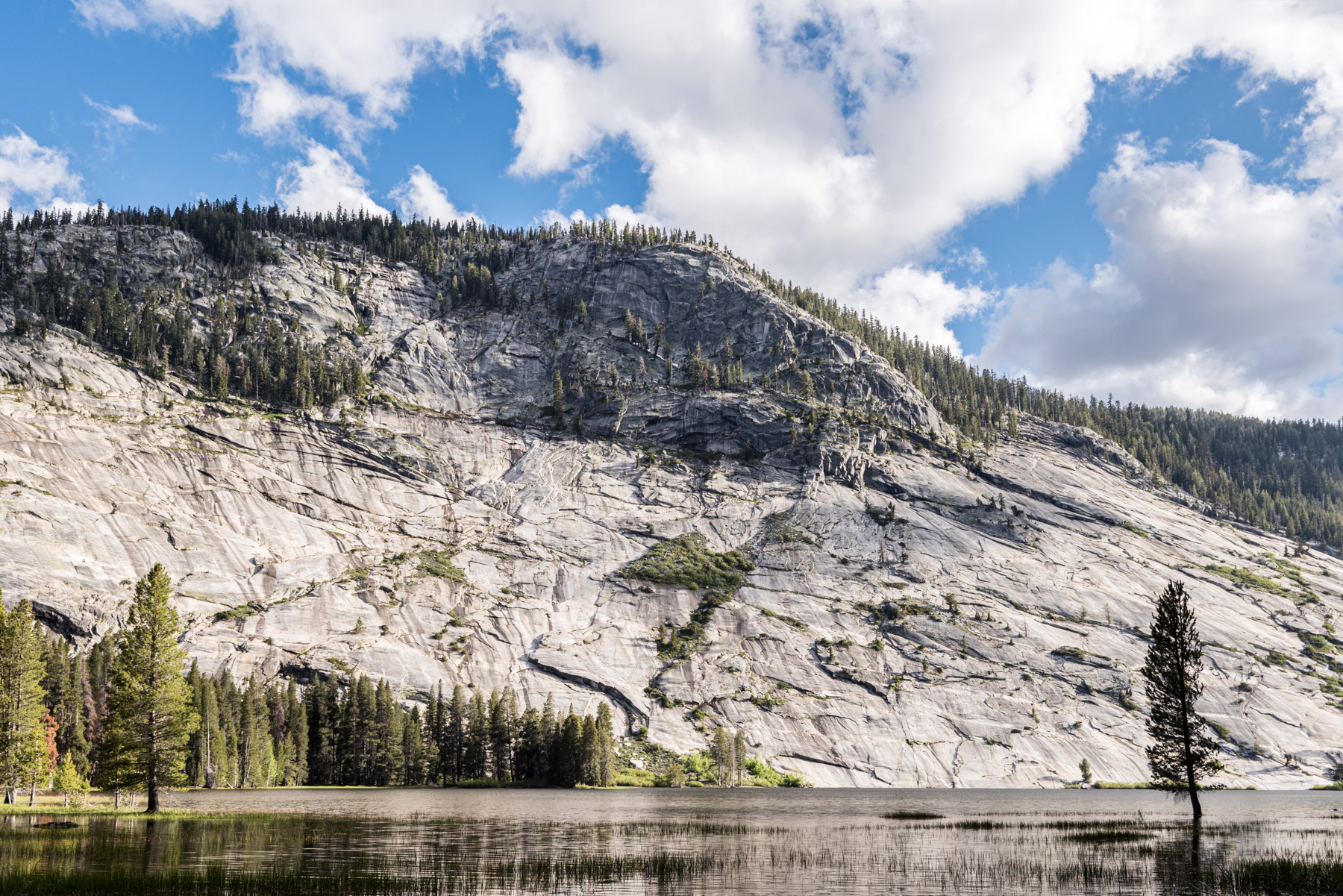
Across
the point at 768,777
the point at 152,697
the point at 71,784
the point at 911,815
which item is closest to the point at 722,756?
the point at 768,777

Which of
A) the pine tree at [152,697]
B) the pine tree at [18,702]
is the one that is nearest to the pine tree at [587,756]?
the pine tree at [152,697]

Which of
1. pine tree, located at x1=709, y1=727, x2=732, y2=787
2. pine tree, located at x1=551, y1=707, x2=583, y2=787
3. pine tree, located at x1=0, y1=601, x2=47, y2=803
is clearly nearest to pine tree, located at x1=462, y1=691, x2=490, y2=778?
pine tree, located at x1=551, y1=707, x2=583, y2=787

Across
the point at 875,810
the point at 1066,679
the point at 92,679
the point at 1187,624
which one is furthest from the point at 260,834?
the point at 1066,679

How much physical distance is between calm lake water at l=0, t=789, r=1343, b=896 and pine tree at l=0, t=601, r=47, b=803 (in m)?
9.04

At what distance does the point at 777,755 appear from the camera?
550ft

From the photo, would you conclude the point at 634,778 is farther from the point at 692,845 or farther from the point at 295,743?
the point at 692,845

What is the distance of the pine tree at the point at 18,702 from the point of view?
64.9 m

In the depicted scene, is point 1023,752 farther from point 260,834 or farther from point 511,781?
point 260,834

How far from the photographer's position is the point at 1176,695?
68.5 metres

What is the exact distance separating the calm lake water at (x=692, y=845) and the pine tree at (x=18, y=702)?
904 cm

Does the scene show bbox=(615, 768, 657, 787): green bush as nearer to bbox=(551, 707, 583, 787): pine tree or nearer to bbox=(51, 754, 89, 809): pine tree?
bbox=(551, 707, 583, 787): pine tree

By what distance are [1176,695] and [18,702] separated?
90.1 m

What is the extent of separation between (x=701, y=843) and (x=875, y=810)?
42792 millimetres

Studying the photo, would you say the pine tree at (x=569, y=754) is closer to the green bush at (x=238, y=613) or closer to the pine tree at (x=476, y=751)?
the pine tree at (x=476, y=751)
